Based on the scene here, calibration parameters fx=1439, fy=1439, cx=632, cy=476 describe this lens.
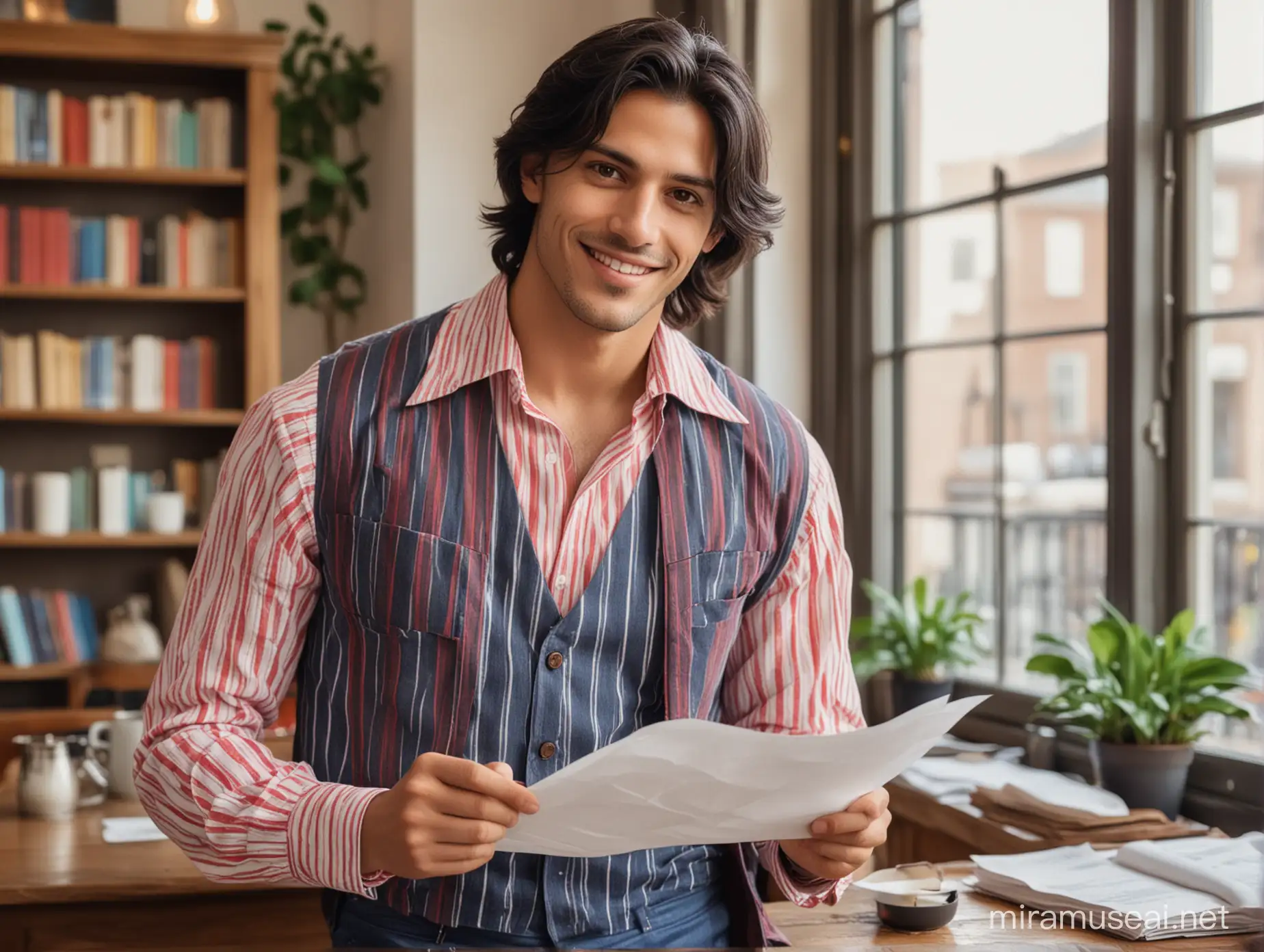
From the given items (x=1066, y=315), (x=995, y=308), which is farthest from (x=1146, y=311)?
(x=995, y=308)

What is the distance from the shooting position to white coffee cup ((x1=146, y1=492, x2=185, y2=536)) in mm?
→ 4457

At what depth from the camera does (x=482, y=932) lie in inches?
56.6

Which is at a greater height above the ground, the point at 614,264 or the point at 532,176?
the point at 532,176

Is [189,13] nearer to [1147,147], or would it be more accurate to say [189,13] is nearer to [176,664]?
[1147,147]

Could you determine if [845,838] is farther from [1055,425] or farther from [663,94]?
[1055,425]

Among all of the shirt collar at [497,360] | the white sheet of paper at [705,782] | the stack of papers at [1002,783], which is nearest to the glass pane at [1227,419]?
the stack of papers at [1002,783]

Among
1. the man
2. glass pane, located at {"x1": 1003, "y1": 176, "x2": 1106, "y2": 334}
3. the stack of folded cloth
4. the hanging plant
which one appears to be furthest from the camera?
the hanging plant

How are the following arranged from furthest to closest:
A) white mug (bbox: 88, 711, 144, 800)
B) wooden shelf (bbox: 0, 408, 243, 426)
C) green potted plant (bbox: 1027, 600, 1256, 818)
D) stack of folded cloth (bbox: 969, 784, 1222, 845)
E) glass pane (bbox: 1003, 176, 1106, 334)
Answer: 1. wooden shelf (bbox: 0, 408, 243, 426)
2. glass pane (bbox: 1003, 176, 1106, 334)
3. white mug (bbox: 88, 711, 144, 800)
4. green potted plant (bbox: 1027, 600, 1256, 818)
5. stack of folded cloth (bbox: 969, 784, 1222, 845)

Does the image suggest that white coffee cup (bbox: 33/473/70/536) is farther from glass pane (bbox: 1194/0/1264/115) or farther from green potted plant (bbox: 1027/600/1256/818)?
glass pane (bbox: 1194/0/1264/115)

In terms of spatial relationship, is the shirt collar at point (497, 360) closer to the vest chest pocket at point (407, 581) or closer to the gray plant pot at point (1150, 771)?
the vest chest pocket at point (407, 581)

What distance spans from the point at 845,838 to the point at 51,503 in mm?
3600

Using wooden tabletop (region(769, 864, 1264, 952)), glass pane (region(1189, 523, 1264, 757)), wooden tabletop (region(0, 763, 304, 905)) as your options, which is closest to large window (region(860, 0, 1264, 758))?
glass pane (region(1189, 523, 1264, 757))

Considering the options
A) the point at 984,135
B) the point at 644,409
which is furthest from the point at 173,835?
the point at 984,135

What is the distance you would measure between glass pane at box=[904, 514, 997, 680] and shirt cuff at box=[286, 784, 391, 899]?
203 centimetres
